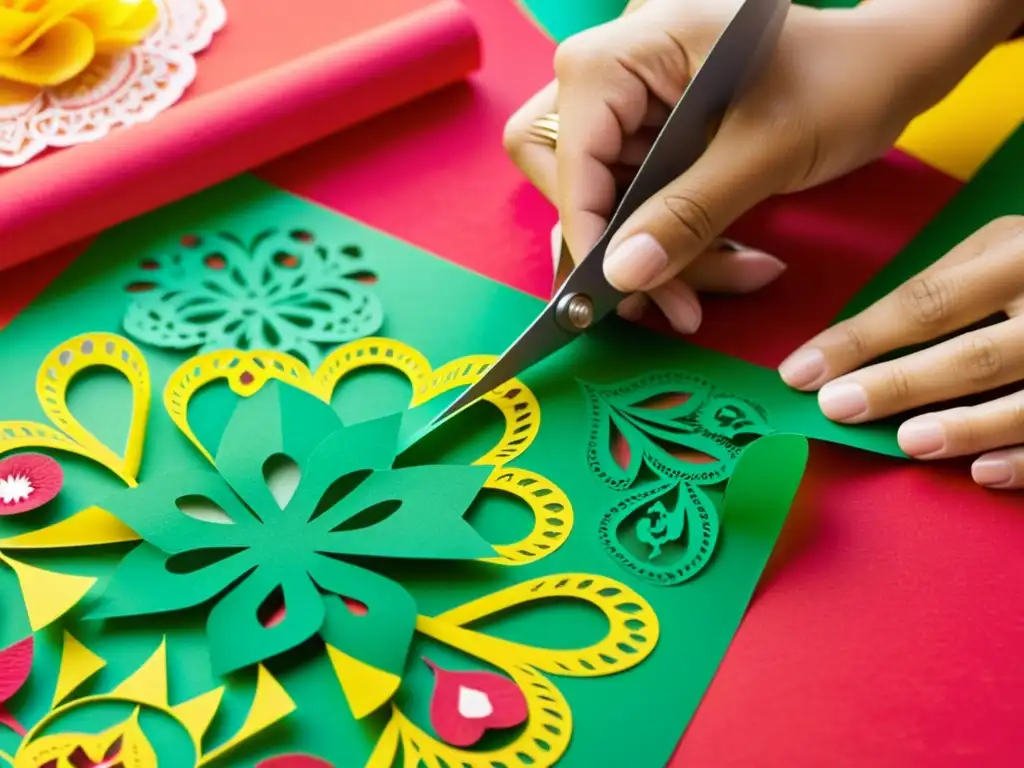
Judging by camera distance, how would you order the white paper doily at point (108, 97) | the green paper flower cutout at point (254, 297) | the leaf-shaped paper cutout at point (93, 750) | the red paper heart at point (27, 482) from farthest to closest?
the white paper doily at point (108, 97)
the green paper flower cutout at point (254, 297)
the red paper heart at point (27, 482)
the leaf-shaped paper cutout at point (93, 750)

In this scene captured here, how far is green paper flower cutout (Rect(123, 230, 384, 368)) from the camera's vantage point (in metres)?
0.76

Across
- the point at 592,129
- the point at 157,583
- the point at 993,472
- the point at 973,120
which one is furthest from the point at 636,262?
the point at 973,120

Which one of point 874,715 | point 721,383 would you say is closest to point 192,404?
point 721,383

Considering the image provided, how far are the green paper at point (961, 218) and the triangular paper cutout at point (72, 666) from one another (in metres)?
0.57

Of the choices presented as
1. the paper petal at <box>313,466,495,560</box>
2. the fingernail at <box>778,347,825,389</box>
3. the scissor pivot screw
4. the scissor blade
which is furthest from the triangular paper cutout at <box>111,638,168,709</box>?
the fingernail at <box>778,347,825,389</box>

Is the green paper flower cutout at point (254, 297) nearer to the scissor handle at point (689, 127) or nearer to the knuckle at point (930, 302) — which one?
the scissor handle at point (689, 127)

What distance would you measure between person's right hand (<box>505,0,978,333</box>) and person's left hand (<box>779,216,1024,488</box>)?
11 centimetres

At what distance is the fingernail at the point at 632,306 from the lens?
77 centimetres

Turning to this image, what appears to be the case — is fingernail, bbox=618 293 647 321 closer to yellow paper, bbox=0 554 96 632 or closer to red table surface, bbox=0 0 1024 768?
red table surface, bbox=0 0 1024 768

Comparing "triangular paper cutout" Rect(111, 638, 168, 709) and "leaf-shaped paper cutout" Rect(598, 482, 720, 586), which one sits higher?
"leaf-shaped paper cutout" Rect(598, 482, 720, 586)

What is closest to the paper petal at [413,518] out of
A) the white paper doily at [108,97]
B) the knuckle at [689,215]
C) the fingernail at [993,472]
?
the knuckle at [689,215]

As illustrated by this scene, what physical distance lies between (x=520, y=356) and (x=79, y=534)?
0.31 m

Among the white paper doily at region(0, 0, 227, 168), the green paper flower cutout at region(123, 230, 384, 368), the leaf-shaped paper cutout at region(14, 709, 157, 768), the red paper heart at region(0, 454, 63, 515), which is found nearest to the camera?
the leaf-shaped paper cutout at region(14, 709, 157, 768)

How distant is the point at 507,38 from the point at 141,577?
2.29ft
